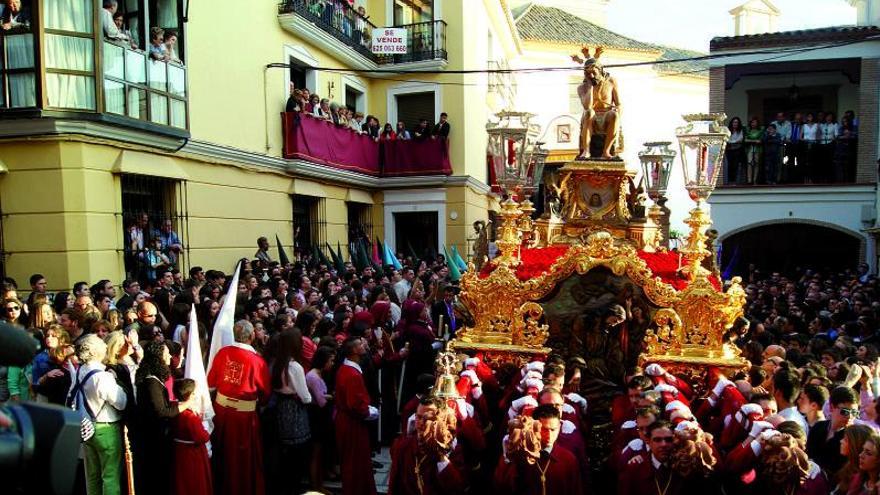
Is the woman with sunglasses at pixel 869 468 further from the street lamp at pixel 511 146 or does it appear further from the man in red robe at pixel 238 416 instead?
the man in red robe at pixel 238 416

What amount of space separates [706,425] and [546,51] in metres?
28.1

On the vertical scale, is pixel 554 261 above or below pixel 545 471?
above

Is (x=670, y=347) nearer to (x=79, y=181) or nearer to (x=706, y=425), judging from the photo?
(x=706, y=425)

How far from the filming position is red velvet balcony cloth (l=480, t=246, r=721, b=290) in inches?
244

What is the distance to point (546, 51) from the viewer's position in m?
31.1

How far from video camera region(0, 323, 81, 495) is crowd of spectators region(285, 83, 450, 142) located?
13.1 m

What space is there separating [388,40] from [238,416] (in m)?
13.8

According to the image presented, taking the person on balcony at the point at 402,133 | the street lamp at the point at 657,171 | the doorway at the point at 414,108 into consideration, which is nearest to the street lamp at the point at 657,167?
the street lamp at the point at 657,171

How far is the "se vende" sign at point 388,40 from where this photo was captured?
17.5 metres

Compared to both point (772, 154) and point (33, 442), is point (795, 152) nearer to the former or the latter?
point (772, 154)

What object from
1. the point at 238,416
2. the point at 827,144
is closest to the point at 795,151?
the point at 827,144

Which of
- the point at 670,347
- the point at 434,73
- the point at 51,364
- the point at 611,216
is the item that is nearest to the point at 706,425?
the point at 670,347

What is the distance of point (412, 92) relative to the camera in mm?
19047

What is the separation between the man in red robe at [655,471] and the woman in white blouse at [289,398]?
2.95 metres
